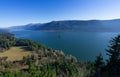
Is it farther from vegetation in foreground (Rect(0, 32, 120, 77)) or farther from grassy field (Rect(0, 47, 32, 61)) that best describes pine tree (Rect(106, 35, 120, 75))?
grassy field (Rect(0, 47, 32, 61))

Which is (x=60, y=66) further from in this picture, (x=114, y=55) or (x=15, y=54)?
(x=15, y=54)

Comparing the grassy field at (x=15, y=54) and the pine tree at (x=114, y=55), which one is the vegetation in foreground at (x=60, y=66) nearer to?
the pine tree at (x=114, y=55)

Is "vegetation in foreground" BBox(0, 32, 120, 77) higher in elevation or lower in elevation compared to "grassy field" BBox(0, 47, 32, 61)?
higher

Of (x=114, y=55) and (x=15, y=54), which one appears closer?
(x=114, y=55)

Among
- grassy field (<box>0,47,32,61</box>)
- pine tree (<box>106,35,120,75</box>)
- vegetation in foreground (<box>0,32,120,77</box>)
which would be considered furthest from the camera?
grassy field (<box>0,47,32,61</box>)

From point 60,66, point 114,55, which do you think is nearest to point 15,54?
point 60,66

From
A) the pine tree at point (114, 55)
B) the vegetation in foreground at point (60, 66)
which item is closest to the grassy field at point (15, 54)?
the vegetation in foreground at point (60, 66)

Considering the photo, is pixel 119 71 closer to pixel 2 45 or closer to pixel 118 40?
pixel 118 40

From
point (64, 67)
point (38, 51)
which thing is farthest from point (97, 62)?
point (38, 51)

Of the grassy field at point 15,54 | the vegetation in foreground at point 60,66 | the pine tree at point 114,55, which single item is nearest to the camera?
the pine tree at point 114,55

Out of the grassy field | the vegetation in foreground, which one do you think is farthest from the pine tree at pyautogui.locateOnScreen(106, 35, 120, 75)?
the grassy field

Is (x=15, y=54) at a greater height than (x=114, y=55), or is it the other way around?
(x=114, y=55)
